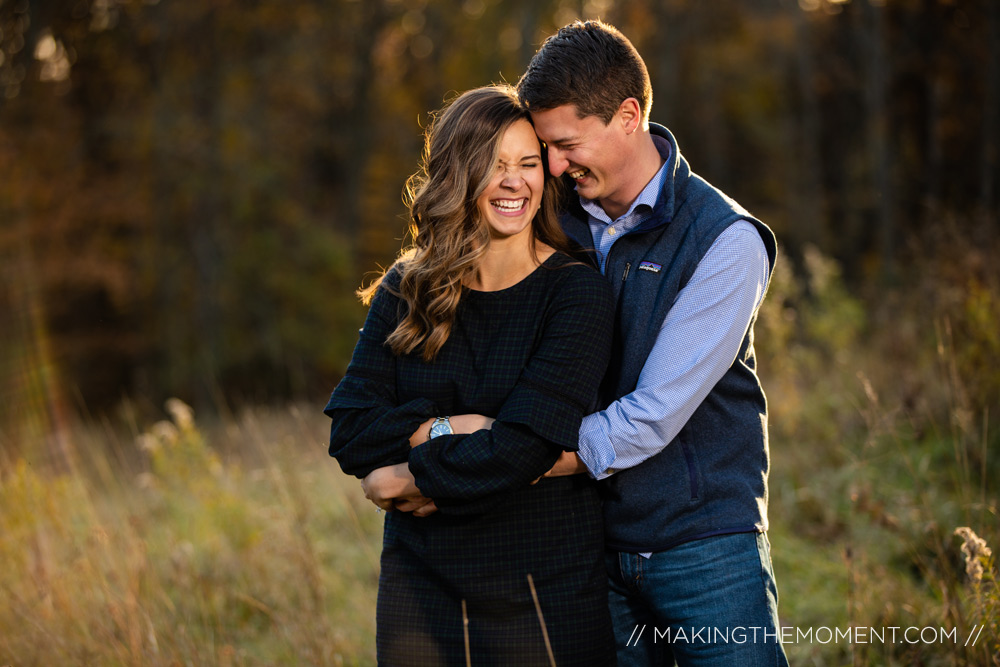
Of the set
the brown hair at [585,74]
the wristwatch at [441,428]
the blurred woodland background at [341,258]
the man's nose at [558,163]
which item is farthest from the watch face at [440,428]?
Answer: the blurred woodland background at [341,258]

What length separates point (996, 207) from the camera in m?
10.1

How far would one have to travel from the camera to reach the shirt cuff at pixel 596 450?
235 centimetres

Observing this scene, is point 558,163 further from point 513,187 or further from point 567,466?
point 567,466

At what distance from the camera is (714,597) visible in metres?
2.39

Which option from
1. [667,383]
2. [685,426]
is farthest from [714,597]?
[667,383]

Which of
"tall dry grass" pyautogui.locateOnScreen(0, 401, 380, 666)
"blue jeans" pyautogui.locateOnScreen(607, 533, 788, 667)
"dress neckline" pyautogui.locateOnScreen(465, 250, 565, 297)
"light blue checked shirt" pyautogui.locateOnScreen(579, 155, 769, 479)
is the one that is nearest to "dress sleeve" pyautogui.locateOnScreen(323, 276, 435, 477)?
"dress neckline" pyautogui.locateOnScreen(465, 250, 565, 297)

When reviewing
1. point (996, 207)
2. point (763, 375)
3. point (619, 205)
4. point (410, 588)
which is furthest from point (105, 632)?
point (996, 207)

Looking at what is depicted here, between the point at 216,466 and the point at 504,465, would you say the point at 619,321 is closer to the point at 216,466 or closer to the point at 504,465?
the point at 504,465

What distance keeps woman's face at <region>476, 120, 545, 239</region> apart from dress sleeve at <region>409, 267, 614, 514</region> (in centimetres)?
36

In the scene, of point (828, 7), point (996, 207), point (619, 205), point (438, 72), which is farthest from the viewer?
point (438, 72)

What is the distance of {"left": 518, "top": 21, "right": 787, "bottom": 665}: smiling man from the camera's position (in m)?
2.36

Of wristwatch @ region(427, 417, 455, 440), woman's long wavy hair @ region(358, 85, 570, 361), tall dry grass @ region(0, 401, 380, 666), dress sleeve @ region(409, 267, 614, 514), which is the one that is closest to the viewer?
dress sleeve @ region(409, 267, 614, 514)

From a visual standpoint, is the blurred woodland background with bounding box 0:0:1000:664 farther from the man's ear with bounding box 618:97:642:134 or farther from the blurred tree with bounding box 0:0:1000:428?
the man's ear with bounding box 618:97:642:134

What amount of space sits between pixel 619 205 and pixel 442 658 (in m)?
1.51
